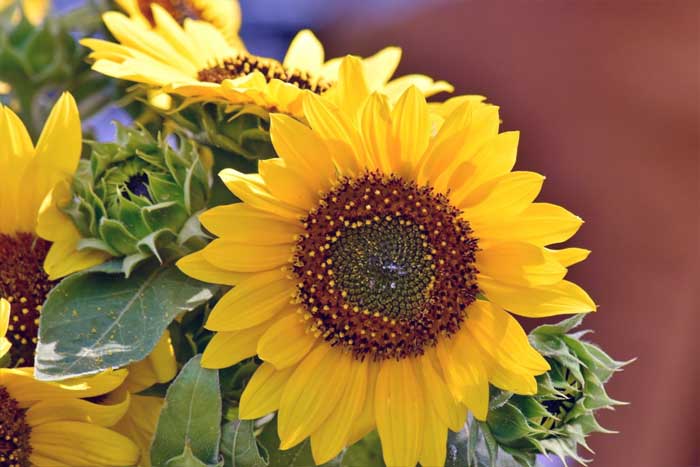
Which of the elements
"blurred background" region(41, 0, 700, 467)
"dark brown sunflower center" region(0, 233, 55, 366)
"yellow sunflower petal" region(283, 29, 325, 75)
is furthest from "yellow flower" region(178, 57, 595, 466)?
"blurred background" region(41, 0, 700, 467)

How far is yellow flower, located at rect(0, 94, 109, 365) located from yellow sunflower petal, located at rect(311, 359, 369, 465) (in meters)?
0.16

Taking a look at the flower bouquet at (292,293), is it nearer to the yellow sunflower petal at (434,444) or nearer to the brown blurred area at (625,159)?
the yellow sunflower petal at (434,444)

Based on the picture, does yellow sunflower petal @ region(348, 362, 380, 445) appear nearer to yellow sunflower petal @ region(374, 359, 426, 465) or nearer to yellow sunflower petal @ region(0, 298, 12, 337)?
yellow sunflower petal @ region(374, 359, 426, 465)

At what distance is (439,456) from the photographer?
443mm

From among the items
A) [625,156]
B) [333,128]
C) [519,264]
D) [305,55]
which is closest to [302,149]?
[333,128]

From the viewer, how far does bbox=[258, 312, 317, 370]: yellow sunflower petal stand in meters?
0.47

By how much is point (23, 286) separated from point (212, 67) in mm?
214

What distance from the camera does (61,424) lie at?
0.47 m

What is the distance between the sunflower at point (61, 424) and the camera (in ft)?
1.47

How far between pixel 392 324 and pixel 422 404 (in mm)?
50

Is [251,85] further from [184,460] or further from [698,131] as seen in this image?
[698,131]

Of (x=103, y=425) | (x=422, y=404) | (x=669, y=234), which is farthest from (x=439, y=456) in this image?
(x=669, y=234)

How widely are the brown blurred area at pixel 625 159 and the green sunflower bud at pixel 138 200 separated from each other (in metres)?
1.10

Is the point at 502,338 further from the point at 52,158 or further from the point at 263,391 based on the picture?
the point at 52,158
